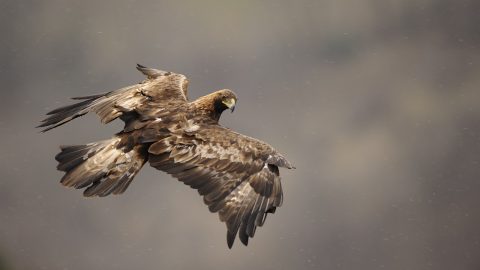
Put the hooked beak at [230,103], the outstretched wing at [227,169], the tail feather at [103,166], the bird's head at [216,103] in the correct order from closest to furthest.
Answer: the outstretched wing at [227,169]
the tail feather at [103,166]
the bird's head at [216,103]
the hooked beak at [230,103]

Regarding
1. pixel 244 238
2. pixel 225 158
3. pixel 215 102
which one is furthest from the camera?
pixel 215 102

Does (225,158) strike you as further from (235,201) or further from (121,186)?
(121,186)

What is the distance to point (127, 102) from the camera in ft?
37.3

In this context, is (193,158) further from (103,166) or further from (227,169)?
(103,166)

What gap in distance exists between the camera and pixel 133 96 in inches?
455

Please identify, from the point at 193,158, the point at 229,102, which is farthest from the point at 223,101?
the point at 193,158

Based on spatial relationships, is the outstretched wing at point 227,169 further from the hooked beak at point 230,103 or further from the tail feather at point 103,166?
the hooked beak at point 230,103

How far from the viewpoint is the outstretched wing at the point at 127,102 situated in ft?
36.6

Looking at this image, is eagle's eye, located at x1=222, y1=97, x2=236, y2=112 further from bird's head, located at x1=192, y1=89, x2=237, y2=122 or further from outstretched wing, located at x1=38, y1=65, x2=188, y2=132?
outstretched wing, located at x1=38, y1=65, x2=188, y2=132

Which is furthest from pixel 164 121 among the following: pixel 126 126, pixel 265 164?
pixel 265 164

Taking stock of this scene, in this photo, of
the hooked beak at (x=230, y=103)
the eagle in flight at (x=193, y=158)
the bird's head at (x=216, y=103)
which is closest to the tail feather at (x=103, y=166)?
the eagle in flight at (x=193, y=158)

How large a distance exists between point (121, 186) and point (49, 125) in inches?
57.5

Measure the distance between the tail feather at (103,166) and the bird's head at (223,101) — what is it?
3.71 ft

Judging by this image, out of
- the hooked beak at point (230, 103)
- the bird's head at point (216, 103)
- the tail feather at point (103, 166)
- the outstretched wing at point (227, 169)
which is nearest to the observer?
the outstretched wing at point (227, 169)
